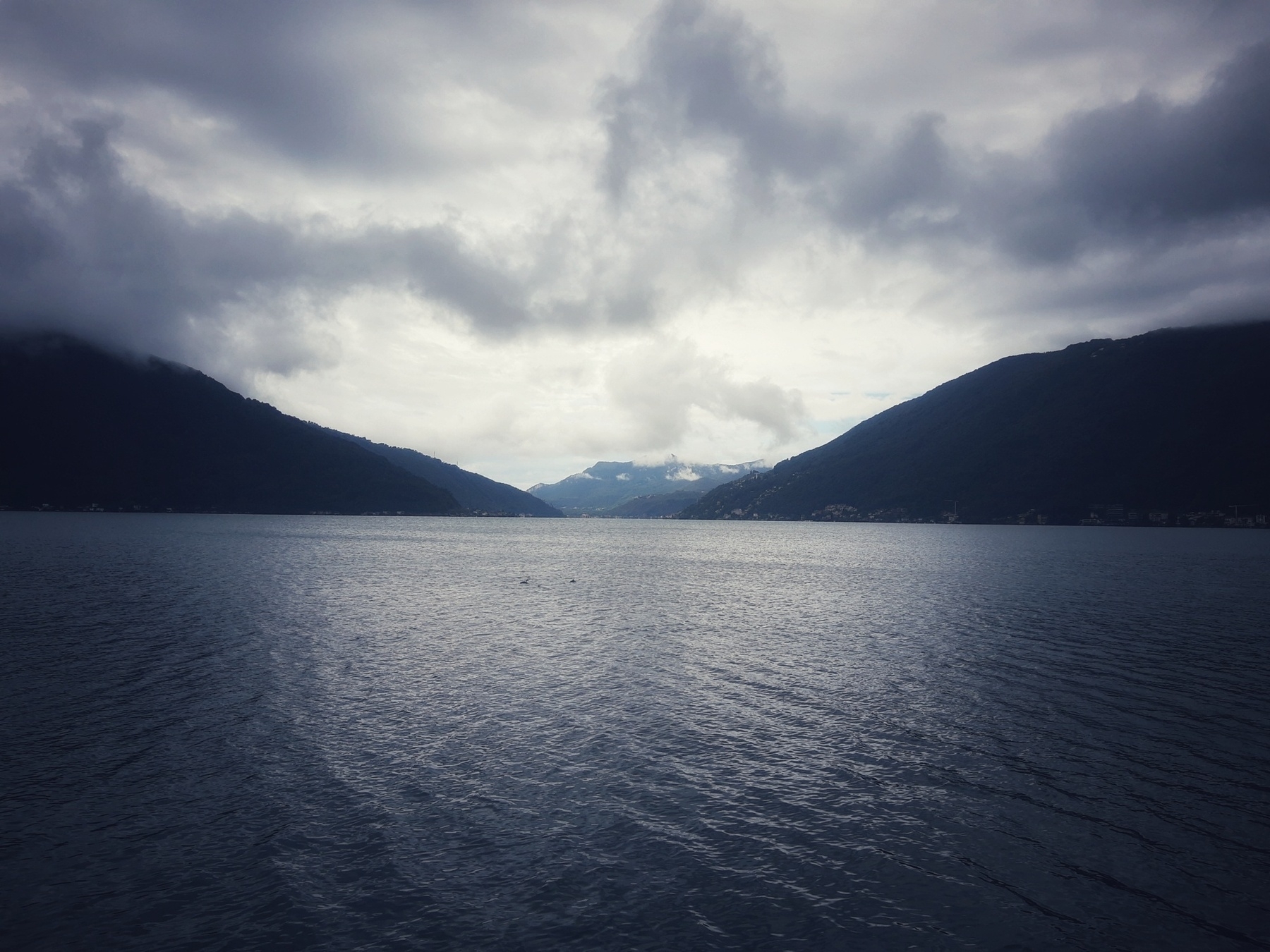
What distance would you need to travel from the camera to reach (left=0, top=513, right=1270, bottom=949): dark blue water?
18.5 m

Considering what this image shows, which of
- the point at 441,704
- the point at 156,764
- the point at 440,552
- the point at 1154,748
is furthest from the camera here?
the point at 440,552

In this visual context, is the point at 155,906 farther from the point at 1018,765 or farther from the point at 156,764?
the point at 1018,765

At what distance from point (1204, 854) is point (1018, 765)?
314 inches

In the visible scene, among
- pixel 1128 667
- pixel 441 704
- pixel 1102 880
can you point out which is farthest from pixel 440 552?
pixel 1102 880

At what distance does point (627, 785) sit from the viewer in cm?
2739

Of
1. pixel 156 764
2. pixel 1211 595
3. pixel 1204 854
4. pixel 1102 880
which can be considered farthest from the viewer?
pixel 1211 595

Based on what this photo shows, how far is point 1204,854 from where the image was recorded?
22000 mm

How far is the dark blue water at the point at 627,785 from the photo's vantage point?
60.8 ft

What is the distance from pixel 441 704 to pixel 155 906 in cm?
1958

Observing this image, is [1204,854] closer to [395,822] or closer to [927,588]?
[395,822]

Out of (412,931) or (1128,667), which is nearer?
(412,931)

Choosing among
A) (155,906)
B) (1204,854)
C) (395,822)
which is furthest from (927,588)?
(155,906)

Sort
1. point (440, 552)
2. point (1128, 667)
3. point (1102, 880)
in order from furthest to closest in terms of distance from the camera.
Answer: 1. point (440, 552)
2. point (1128, 667)
3. point (1102, 880)

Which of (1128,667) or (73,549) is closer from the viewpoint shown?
(1128,667)
